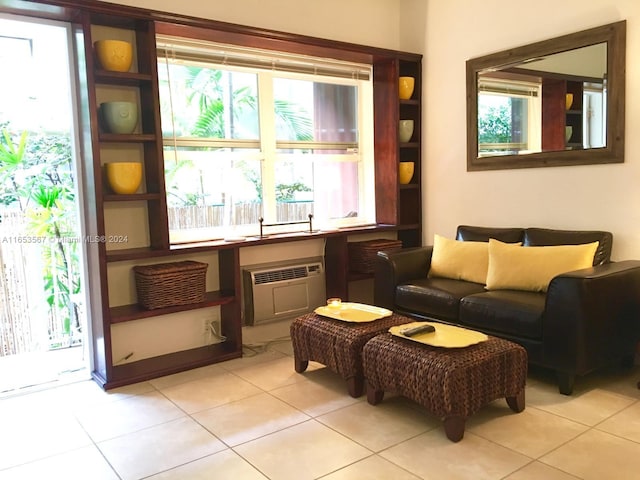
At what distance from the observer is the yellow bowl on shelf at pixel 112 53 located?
2998mm

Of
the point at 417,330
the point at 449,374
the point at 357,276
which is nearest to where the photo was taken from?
the point at 449,374

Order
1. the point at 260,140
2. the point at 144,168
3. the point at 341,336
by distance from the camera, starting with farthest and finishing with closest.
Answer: the point at 260,140 → the point at 144,168 → the point at 341,336

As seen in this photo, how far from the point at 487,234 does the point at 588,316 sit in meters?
1.16

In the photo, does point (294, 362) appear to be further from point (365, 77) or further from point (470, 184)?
point (365, 77)

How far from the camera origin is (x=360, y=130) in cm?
447

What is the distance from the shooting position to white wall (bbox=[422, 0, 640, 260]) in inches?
122

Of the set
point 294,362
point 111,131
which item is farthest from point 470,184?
point 111,131

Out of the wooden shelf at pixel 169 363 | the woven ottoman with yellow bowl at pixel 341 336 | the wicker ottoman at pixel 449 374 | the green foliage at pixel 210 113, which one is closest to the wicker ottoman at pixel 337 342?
the woven ottoman with yellow bowl at pixel 341 336

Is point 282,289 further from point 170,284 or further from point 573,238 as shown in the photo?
point 573,238

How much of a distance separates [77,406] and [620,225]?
3.19 meters

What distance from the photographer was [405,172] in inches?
171

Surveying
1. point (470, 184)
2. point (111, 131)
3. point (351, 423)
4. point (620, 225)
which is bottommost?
point (351, 423)

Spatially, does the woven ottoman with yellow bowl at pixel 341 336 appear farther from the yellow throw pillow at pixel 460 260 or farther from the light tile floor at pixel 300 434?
the yellow throw pillow at pixel 460 260

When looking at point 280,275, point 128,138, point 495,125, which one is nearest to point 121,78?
point 128,138
